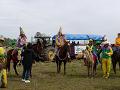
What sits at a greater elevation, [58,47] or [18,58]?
[58,47]

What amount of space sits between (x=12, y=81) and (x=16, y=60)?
8.40ft

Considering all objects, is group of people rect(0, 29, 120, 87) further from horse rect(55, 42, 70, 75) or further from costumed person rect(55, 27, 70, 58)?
horse rect(55, 42, 70, 75)

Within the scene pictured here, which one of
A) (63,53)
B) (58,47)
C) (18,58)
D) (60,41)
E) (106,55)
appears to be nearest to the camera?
(106,55)

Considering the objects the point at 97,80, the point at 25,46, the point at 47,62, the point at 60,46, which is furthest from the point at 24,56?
the point at 47,62

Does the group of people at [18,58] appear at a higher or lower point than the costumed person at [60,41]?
lower

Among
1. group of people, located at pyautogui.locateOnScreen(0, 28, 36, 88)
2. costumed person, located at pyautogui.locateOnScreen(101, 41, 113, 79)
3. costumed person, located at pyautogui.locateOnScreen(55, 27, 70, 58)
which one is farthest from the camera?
costumed person, located at pyautogui.locateOnScreen(55, 27, 70, 58)

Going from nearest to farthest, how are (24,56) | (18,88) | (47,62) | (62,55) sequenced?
(18,88), (24,56), (62,55), (47,62)

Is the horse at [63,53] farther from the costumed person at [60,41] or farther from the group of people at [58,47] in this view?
the group of people at [58,47]

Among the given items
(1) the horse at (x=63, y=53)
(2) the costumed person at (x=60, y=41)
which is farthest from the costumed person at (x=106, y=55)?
(2) the costumed person at (x=60, y=41)

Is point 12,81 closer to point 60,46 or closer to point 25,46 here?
point 25,46

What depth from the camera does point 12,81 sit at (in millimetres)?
19422

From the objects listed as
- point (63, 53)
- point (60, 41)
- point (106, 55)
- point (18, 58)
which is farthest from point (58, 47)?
point (106, 55)

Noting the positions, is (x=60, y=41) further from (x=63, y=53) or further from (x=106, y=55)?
(x=106, y=55)

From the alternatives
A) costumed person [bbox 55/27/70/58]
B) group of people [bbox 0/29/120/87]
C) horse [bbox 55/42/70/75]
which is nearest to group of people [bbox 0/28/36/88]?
group of people [bbox 0/29/120/87]
